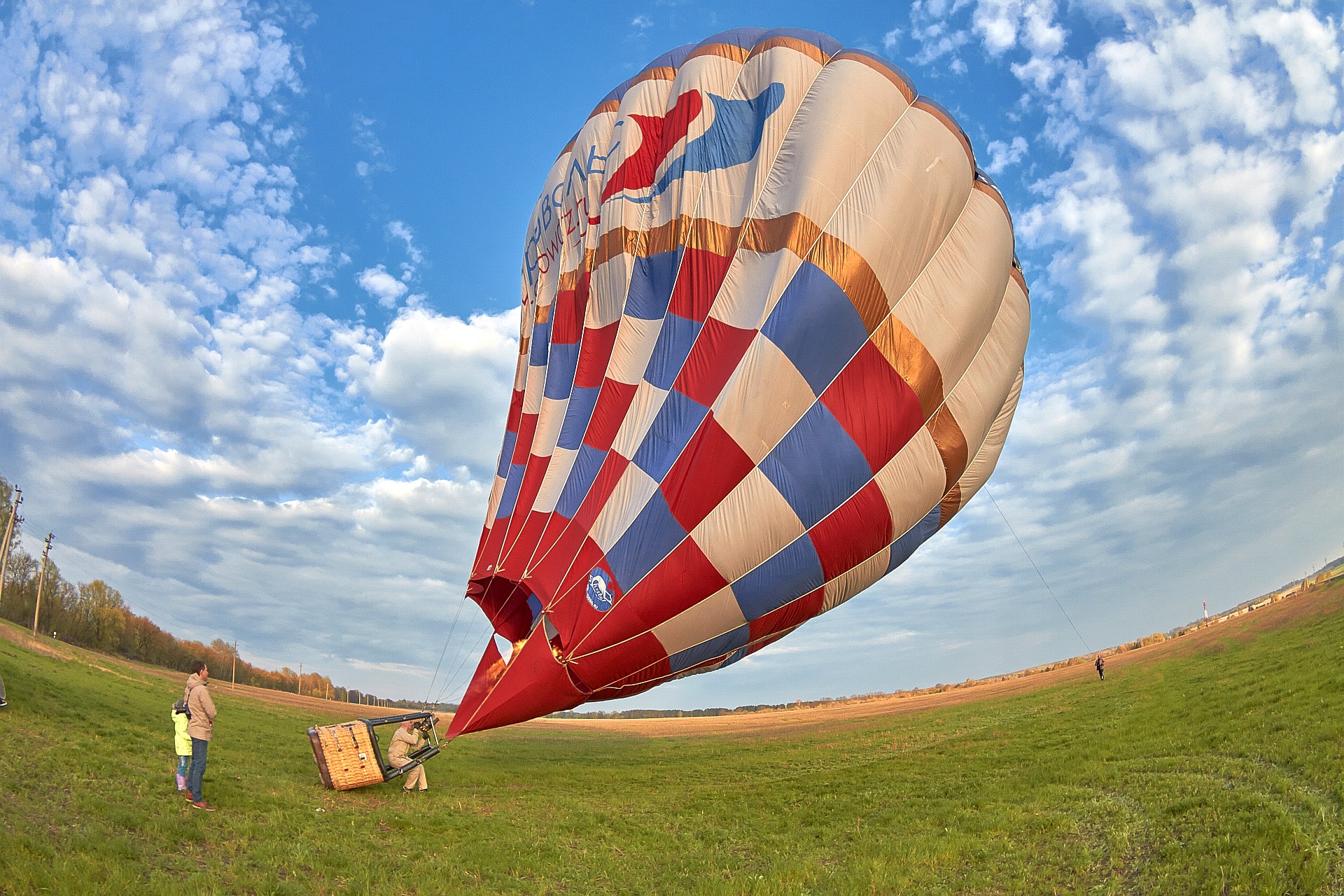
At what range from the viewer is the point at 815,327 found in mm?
8531

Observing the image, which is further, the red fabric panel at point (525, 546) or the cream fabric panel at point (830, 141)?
the red fabric panel at point (525, 546)

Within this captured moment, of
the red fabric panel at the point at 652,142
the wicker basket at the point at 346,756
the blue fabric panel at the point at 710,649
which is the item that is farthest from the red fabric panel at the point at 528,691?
the red fabric panel at the point at 652,142

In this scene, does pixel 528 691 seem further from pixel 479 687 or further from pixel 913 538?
pixel 913 538

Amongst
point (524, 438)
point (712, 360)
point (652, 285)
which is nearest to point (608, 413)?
point (712, 360)

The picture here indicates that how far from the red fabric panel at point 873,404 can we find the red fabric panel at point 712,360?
1.16m

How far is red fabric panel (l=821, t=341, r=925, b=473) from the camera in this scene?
865 cm

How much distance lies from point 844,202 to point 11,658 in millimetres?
24604

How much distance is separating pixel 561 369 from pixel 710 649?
5.16 metres

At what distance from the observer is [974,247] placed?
386 inches

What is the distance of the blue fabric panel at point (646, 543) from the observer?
8359mm

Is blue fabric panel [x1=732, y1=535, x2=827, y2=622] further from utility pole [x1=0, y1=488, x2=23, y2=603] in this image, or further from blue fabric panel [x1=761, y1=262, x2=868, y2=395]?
utility pole [x1=0, y1=488, x2=23, y2=603]

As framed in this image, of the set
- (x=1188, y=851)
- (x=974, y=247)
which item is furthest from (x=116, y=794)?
(x=974, y=247)

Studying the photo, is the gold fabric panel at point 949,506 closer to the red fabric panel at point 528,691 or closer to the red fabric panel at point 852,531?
the red fabric panel at point 852,531

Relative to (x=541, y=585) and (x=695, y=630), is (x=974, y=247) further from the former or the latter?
(x=541, y=585)
